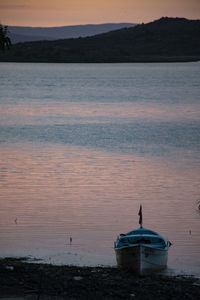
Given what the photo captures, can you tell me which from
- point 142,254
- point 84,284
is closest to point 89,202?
point 142,254

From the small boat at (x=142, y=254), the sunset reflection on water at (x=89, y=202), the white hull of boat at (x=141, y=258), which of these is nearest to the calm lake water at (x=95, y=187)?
the sunset reflection on water at (x=89, y=202)

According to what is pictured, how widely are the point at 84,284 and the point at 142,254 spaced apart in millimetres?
2151

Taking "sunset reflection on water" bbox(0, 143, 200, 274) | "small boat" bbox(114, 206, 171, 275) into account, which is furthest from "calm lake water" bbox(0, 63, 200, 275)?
"small boat" bbox(114, 206, 171, 275)

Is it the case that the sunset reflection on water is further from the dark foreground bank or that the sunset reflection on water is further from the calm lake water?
the dark foreground bank

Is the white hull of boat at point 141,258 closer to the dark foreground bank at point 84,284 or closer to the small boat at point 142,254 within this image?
the small boat at point 142,254

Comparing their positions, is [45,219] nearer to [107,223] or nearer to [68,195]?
[107,223]

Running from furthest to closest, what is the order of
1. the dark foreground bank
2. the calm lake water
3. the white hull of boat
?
the calm lake water → the white hull of boat → the dark foreground bank

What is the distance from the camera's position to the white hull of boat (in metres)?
14.0

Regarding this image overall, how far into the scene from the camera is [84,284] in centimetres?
1218

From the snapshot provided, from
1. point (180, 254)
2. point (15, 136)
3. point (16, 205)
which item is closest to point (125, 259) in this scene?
point (180, 254)

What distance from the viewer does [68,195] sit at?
22.8 meters

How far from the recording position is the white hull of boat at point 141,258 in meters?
14.0

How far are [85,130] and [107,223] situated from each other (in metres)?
30.0

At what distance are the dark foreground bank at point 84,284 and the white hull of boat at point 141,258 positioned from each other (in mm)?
265
